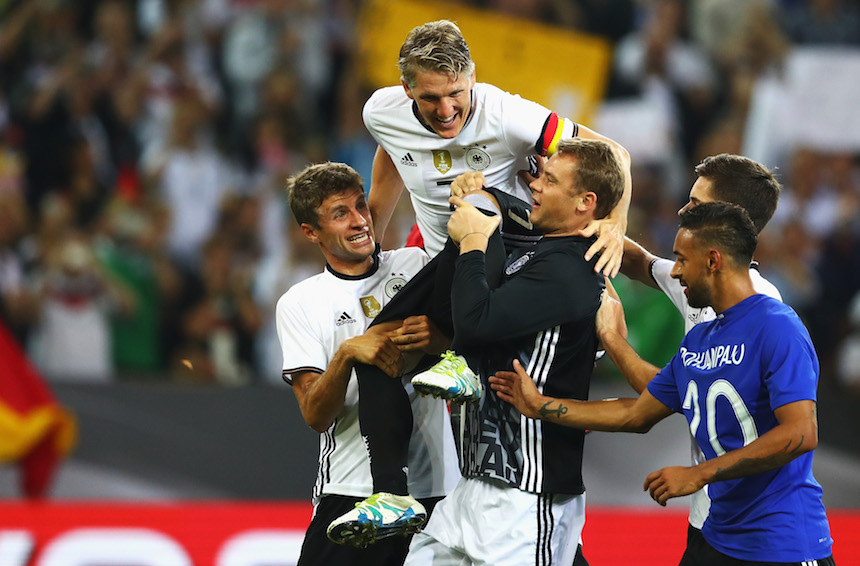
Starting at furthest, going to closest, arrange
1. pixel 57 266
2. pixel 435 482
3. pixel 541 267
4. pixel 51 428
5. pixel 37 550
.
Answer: pixel 57 266 → pixel 51 428 → pixel 37 550 → pixel 435 482 → pixel 541 267

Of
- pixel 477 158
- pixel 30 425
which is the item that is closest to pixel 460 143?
pixel 477 158

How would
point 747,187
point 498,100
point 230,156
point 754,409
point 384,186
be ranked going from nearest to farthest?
point 754,409 → point 747,187 → point 498,100 → point 384,186 → point 230,156

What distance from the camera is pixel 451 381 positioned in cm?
331

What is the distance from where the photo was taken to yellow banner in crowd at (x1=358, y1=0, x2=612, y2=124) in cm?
825

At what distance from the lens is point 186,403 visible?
7.12 metres

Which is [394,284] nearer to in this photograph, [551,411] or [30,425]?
[551,411]

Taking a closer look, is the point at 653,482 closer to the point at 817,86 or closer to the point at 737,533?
the point at 737,533

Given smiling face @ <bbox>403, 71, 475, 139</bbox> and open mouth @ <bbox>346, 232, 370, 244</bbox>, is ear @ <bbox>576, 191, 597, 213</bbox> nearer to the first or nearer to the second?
smiling face @ <bbox>403, 71, 475, 139</bbox>

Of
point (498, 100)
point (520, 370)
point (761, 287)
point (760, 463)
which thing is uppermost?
point (498, 100)

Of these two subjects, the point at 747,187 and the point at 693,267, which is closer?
the point at 693,267

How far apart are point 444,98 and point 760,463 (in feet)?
5.50

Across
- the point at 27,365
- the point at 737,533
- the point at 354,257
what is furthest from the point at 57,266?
the point at 737,533

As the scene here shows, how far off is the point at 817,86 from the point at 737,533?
617 centimetres

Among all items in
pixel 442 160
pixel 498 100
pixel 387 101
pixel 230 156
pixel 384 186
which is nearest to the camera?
pixel 498 100
